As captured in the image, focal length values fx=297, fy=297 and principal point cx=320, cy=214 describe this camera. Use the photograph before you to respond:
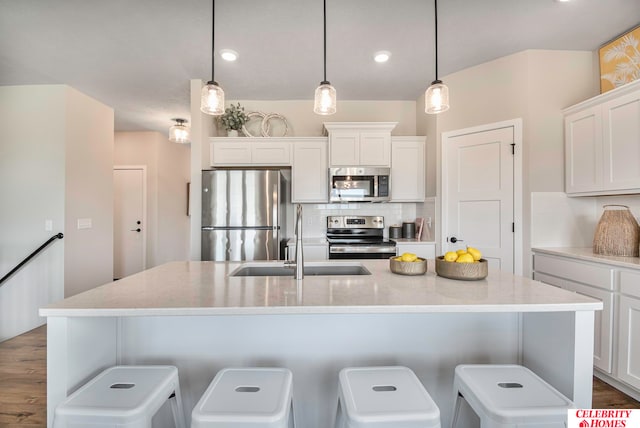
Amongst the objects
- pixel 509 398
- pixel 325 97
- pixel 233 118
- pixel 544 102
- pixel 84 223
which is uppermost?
pixel 233 118

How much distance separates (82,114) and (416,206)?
13.7ft

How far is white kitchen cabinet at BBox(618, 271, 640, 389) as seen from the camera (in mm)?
1821

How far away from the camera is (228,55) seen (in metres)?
2.73

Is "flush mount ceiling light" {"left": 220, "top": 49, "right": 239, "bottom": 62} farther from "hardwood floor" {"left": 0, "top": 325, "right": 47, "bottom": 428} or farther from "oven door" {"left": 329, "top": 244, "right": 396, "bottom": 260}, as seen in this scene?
"hardwood floor" {"left": 0, "top": 325, "right": 47, "bottom": 428}

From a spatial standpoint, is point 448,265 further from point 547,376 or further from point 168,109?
point 168,109

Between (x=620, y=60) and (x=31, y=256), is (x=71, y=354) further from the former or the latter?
(x=620, y=60)

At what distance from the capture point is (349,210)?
384cm

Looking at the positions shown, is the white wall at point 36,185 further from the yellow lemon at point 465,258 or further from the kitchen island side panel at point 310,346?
the yellow lemon at point 465,258

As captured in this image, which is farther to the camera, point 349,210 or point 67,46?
point 349,210

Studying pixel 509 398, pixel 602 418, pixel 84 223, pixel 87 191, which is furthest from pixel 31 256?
pixel 602 418

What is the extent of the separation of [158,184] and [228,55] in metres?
3.24

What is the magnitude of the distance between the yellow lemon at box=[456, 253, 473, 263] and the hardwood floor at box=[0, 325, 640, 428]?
144 cm

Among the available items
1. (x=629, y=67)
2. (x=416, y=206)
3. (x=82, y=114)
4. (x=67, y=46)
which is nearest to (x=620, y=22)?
(x=629, y=67)

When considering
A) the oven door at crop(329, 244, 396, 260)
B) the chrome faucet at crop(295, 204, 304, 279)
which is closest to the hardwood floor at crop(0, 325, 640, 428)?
the chrome faucet at crop(295, 204, 304, 279)
